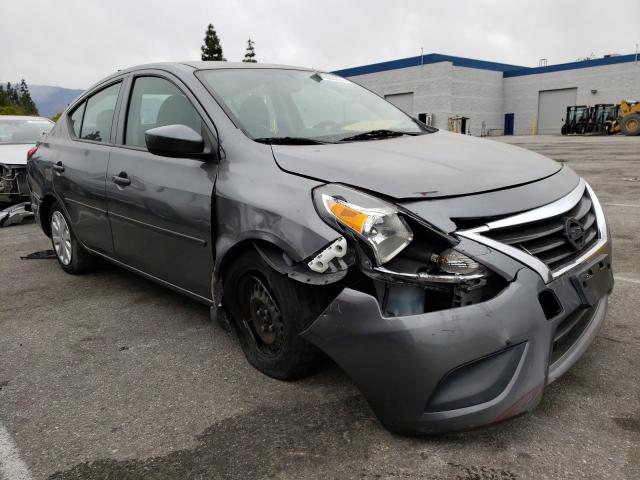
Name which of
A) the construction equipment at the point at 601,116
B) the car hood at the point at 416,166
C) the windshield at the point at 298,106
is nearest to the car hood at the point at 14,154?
the windshield at the point at 298,106

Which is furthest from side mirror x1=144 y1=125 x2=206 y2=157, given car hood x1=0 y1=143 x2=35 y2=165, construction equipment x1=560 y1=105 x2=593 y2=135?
construction equipment x1=560 y1=105 x2=593 y2=135

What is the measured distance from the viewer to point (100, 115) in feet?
13.5

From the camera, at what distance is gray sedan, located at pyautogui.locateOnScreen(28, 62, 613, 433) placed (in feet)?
6.59

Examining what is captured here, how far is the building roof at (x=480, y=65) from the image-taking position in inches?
1735

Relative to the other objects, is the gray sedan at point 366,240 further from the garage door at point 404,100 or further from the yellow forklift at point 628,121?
the garage door at point 404,100

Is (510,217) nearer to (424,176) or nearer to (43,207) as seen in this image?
(424,176)

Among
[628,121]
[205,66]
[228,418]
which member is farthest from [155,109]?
[628,121]

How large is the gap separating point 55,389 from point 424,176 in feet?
6.71

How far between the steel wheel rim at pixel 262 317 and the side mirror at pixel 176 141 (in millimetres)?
716

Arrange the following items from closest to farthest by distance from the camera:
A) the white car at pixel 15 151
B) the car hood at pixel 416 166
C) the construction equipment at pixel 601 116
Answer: the car hood at pixel 416 166, the white car at pixel 15 151, the construction equipment at pixel 601 116

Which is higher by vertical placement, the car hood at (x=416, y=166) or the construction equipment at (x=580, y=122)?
the car hood at (x=416, y=166)

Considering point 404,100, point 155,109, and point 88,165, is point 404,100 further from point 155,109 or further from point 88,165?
A: point 155,109

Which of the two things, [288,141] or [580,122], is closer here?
[288,141]

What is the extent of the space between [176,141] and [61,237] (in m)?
2.54
